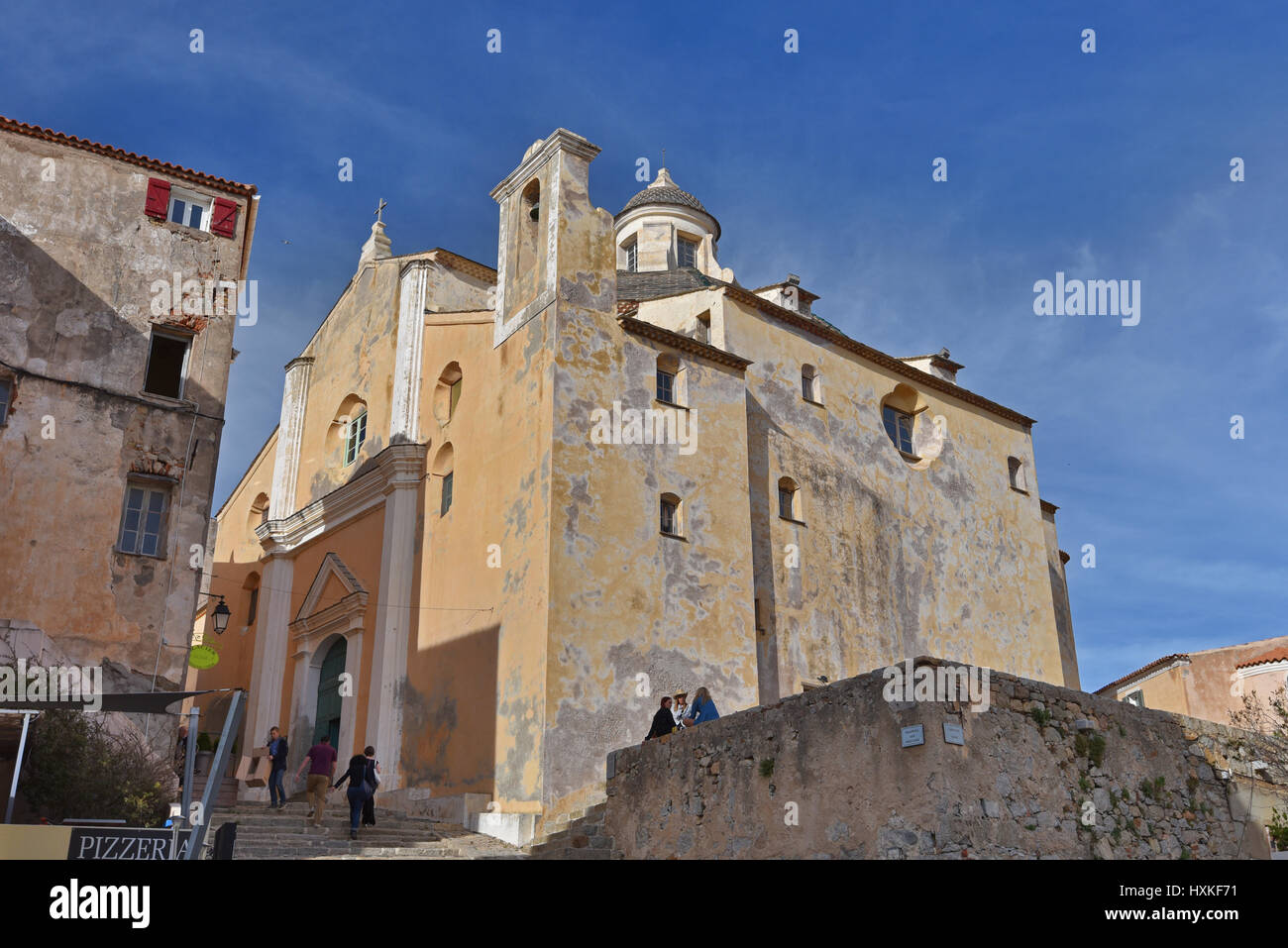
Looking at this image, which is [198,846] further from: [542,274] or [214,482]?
[542,274]

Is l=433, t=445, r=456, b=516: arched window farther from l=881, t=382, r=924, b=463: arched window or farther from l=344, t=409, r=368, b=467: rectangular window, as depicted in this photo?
l=881, t=382, r=924, b=463: arched window

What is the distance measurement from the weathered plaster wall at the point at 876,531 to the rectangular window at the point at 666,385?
2424 mm

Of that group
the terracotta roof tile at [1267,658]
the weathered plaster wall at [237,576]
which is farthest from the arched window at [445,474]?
the terracotta roof tile at [1267,658]

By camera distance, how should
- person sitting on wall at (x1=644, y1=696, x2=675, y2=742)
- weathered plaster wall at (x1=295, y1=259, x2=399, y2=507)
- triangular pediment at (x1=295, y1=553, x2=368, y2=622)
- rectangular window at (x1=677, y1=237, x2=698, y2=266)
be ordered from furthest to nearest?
rectangular window at (x1=677, y1=237, x2=698, y2=266) → weathered plaster wall at (x1=295, y1=259, x2=399, y2=507) → triangular pediment at (x1=295, y1=553, x2=368, y2=622) → person sitting on wall at (x1=644, y1=696, x2=675, y2=742)

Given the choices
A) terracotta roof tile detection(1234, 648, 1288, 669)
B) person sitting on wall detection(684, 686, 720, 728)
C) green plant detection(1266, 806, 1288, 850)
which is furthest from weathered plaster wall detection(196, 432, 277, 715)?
terracotta roof tile detection(1234, 648, 1288, 669)

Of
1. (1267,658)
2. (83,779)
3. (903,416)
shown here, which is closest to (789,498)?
(903,416)

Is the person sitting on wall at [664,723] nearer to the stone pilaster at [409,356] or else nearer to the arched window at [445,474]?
the arched window at [445,474]

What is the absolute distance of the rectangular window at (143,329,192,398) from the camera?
19812 millimetres

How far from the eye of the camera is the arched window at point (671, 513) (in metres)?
20.4

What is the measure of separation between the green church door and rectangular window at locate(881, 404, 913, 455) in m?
13.2

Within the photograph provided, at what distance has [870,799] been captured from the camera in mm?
11000

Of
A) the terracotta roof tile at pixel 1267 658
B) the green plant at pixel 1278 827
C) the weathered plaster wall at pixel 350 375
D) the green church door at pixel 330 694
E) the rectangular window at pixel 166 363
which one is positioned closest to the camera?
the green plant at pixel 1278 827
